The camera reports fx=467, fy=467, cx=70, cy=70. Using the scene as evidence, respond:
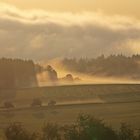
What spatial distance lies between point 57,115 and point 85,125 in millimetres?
89927

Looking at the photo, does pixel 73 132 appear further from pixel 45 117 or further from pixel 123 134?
pixel 45 117

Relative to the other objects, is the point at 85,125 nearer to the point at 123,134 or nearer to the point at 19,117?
the point at 123,134

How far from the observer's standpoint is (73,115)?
200 m

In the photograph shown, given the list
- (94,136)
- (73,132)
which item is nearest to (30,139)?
(73,132)

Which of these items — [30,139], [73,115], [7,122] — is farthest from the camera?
[73,115]

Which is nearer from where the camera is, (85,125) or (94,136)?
(94,136)

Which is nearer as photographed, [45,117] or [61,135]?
[61,135]

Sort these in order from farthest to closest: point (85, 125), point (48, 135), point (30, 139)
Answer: point (48, 135) → point (30, 139) → point (85, 125)

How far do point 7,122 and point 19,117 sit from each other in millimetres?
12187

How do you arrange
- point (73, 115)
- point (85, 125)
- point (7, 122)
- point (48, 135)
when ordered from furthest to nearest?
point (73, 115)
point (7, 122)
point (48, 135)
point (85, 125)

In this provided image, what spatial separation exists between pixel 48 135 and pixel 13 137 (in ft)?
34.3

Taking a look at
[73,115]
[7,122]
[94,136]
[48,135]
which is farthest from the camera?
[73,115]

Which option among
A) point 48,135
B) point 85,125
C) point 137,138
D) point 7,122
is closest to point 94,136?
point 85,125

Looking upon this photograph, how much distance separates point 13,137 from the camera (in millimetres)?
124000
